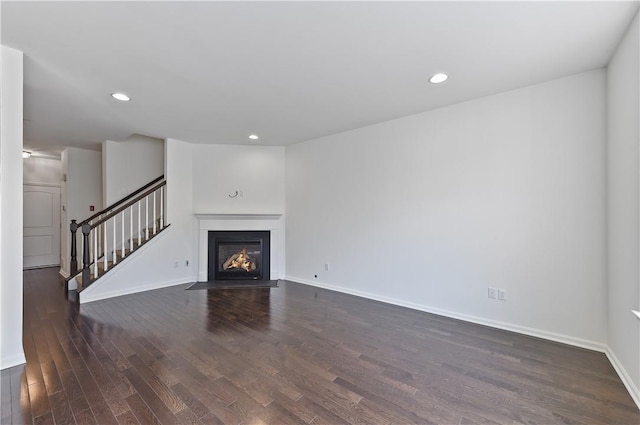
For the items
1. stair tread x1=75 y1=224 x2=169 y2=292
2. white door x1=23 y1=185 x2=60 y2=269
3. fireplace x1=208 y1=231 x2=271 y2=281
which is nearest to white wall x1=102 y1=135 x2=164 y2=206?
stair tread x1=75 y1=224 x2=169 y2=292

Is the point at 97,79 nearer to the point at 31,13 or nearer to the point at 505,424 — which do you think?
the point at 31,13

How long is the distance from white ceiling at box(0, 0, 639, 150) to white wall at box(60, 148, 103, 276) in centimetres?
247

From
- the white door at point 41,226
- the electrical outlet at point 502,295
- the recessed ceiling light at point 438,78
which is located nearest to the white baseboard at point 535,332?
the electrical outlet at point 502,295

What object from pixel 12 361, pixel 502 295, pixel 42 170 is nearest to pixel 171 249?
pixel 12 361

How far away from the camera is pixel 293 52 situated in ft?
7.06

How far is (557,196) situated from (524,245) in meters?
0.57

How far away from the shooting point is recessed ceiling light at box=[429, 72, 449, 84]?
2.55 m

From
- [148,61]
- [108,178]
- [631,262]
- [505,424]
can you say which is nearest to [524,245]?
[631,262]

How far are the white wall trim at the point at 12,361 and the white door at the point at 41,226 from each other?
556 cm

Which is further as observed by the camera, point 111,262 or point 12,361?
point 111,262

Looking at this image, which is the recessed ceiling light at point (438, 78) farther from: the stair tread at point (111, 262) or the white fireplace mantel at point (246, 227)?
the stair tread at point (111, 262)

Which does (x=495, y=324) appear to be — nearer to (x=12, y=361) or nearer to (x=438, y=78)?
(x=438, y=78)

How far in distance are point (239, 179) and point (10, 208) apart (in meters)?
3.25

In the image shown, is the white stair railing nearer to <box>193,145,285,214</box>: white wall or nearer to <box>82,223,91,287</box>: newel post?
<box>82,223,91,287</box>: newel post
